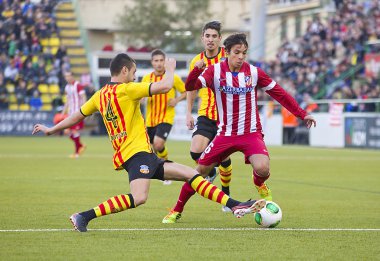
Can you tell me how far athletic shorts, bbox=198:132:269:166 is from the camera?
9.73 meters

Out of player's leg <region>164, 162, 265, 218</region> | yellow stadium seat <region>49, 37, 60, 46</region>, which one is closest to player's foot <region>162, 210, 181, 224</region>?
player's leg <region>164, 162, 265, 218</region>

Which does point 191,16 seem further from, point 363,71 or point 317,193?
point 317,193

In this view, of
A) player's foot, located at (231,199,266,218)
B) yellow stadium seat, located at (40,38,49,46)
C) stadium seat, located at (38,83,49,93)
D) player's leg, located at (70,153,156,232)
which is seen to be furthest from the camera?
yellow stadium seat, located at (40,38,49,46)

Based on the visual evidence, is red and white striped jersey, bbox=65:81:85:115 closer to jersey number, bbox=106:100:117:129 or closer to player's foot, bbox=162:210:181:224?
player's foot, bbox=162:210:181:224

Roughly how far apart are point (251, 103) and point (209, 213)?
1784 millimetres

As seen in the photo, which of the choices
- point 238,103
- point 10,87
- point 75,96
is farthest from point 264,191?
point 10,87

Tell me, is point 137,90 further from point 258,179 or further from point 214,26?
point 214,26

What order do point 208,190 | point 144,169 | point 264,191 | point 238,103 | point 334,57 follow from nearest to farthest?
point 144,169, point 208,190, point 238,103, point 264,191, point 334,57

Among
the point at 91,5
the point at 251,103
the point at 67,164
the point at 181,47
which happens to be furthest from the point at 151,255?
the point at 91,5

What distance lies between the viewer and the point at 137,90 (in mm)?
8703

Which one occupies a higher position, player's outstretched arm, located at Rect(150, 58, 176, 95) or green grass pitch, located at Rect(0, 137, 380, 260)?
player's outstretched arm, located at Rect(150, 58, 176, 95)

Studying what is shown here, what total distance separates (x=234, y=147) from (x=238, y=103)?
51 cm

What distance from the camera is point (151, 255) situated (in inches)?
291

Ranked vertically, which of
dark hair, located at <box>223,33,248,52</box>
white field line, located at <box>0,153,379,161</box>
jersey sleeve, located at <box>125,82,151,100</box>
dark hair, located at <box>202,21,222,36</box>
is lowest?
white field line, located at <box>0,153,379,161</box>
